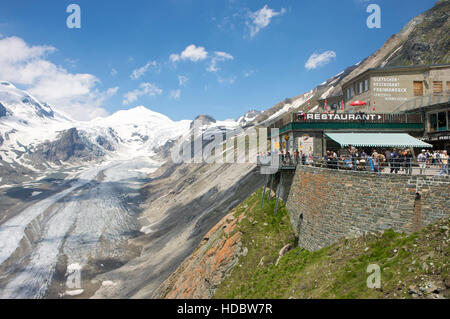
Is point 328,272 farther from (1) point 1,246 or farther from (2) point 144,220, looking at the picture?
(1) point 1,246

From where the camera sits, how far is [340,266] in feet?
48.5

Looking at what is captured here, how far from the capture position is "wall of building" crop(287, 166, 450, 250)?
13406 mm

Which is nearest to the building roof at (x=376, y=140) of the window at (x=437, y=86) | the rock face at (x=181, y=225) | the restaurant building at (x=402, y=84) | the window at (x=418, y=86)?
the restaurant building at (x=402, y=84)

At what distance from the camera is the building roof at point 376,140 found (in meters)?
21.4

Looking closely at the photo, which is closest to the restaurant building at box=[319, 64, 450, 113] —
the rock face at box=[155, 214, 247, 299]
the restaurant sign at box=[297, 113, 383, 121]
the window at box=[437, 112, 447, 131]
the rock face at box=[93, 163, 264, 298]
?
the window at box=[437, 112, 447, 131]

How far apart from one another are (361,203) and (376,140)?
28.6ft

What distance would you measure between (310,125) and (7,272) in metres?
66.7

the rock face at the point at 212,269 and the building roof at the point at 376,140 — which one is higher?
the building roof at the point at 376,140

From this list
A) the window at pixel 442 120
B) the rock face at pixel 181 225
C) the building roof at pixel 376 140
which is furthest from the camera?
the rock face at pixel 181 225

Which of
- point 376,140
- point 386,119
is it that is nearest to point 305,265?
point 376,140

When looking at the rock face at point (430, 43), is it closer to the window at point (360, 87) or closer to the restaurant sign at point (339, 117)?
the window at point (360, 87)

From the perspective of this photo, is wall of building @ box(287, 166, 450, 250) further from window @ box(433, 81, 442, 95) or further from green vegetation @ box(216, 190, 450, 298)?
window @ box(433, 81, 442, 95)

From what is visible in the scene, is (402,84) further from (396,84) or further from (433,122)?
(433,122)

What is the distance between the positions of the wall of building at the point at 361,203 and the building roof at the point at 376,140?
426cm
